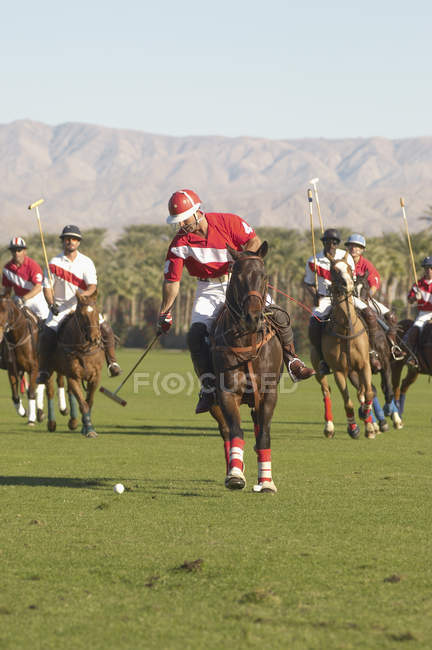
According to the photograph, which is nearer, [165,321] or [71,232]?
[165,321]

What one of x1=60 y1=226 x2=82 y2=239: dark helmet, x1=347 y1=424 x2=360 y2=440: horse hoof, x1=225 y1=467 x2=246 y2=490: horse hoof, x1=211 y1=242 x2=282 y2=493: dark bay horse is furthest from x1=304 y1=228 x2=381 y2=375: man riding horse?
x1=225 y1=467 x2=246 y2=490: horse hoof

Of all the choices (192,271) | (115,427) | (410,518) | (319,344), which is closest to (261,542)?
(410,518)

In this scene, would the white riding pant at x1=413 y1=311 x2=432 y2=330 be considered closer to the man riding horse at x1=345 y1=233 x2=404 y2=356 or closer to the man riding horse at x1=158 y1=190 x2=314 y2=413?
the man riding horse at x1=345 y1=233 x2=404 y2=356

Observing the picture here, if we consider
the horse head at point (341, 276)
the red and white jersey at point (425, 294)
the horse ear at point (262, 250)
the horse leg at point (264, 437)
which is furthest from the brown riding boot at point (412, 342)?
the horse ear at point (262, 250)

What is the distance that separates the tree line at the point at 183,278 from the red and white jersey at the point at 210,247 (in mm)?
64007


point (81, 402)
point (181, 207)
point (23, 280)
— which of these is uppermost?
point (181, 207)

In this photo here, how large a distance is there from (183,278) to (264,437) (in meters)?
100.0

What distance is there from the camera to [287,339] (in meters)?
10.2

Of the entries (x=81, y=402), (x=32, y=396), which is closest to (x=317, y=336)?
(x=81, y=402)

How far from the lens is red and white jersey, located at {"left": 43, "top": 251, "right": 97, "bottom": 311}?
653 inches

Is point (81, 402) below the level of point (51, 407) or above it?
above

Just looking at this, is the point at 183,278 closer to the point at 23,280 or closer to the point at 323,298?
the point at 23,280

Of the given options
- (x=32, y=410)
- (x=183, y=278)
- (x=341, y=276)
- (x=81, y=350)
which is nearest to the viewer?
(x=341, y=276)

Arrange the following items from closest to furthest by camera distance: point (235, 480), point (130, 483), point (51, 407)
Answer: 1. point (235, 480)
2. point (130, 483)
3. point (51, 407)
